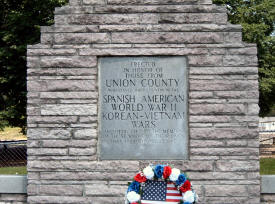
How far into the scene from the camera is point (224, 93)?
16.8 feet

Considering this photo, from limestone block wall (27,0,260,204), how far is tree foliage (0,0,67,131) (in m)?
9.11

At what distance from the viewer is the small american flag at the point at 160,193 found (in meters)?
4.14

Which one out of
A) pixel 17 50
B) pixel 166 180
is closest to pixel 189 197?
pixel 166 180

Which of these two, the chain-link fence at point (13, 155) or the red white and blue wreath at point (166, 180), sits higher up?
the red white and blue wreath at point (166, 180)

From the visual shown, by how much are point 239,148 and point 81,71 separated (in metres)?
2.42

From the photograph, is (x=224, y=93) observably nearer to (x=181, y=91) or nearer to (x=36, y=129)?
(x=181, y=91)

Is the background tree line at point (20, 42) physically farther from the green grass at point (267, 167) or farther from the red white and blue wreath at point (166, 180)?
the red white and blue wreath at point (166, 180)

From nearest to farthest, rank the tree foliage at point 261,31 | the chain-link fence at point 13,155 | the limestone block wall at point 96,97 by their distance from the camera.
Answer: the limestone block wall at point 96,97 < the chain-link fence at point 13,155 < the tree foliage at point 261,31

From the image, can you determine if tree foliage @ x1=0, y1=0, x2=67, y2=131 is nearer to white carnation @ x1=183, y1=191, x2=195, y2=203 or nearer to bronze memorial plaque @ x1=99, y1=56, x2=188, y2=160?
bronze memorial plaque @ x1=99, y1=56, x2=188, y2=160

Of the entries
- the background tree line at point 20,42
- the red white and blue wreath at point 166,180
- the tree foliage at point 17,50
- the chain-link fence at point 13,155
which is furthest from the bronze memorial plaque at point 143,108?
the chain-link fence at point 13,155

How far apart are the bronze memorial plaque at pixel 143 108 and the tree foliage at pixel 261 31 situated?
11499mm

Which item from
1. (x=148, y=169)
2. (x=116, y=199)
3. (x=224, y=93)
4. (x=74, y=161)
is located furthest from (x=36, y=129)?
(x=224, y=93)

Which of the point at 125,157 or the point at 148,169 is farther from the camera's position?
the point at 125,157

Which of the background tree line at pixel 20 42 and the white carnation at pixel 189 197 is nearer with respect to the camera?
the white carnation at pixel 189 197
